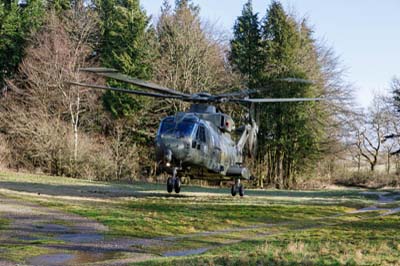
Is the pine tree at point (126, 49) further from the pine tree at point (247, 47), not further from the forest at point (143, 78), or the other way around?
the pine tree at point (247, 47)

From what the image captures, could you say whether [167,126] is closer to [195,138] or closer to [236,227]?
[195,138]

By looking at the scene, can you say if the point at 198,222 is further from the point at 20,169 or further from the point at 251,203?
the point at 20,169

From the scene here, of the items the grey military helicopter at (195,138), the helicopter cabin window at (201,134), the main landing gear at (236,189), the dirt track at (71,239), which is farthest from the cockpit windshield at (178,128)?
the main landing gear at (236,189)

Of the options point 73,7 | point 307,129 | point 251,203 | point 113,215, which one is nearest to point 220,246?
point 113,215

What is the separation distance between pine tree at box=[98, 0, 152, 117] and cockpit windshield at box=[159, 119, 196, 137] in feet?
75.8

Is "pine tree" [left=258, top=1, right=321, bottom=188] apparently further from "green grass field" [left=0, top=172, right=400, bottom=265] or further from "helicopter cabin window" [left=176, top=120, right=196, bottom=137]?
"helicopter cabin window" [left=176, top=120, right=196, bottom=137]

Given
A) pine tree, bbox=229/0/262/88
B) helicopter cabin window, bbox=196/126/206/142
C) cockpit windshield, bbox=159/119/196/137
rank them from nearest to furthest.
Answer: cockpit windshield, bbox=159/119/196/137 < helicopter cabin window, bbox=196/126/206/142 < pine tree, bbox=229/0/262/88

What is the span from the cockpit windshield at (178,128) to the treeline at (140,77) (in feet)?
61.6

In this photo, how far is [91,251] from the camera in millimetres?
10375

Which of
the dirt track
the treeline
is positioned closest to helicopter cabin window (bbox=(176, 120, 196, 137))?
the dirt track

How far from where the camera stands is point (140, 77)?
43.2m

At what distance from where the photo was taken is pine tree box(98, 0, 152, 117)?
42.3m

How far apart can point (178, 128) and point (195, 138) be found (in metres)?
0.74

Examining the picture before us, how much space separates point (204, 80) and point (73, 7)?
609 inches
